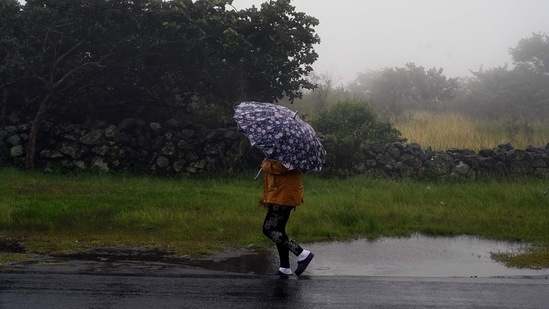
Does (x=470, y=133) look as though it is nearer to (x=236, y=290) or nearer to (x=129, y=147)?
(x=129, y=147)

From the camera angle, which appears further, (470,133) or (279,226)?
(470,133)

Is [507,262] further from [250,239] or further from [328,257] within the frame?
[250,239]

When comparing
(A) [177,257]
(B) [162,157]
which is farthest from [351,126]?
(A) [177,257]

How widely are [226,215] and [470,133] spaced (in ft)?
46.2

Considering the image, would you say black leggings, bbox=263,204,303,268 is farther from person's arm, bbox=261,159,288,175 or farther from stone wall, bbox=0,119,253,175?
stone wall, bbox=0,119,253,175

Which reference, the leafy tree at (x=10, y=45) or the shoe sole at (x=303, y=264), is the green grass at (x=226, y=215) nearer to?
the shoe sole at (x=303, y=264)

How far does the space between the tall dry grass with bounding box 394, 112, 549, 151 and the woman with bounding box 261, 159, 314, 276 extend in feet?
49.6

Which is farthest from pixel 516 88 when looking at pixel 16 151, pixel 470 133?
pixel 16 151

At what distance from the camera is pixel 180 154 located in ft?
62.1

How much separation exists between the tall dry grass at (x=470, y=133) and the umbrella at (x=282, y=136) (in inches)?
599

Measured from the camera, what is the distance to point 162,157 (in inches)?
739

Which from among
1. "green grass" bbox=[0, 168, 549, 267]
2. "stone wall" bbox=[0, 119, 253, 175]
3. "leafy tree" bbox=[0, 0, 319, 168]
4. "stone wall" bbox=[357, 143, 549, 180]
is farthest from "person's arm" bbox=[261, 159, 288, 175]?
"stone wall" bbox=[357, 143, 549, 180]

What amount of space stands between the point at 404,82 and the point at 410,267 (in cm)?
3353

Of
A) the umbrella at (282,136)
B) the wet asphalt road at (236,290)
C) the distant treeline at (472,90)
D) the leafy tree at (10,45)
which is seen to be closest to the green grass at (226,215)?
the wet asphalt road at (236,290)
